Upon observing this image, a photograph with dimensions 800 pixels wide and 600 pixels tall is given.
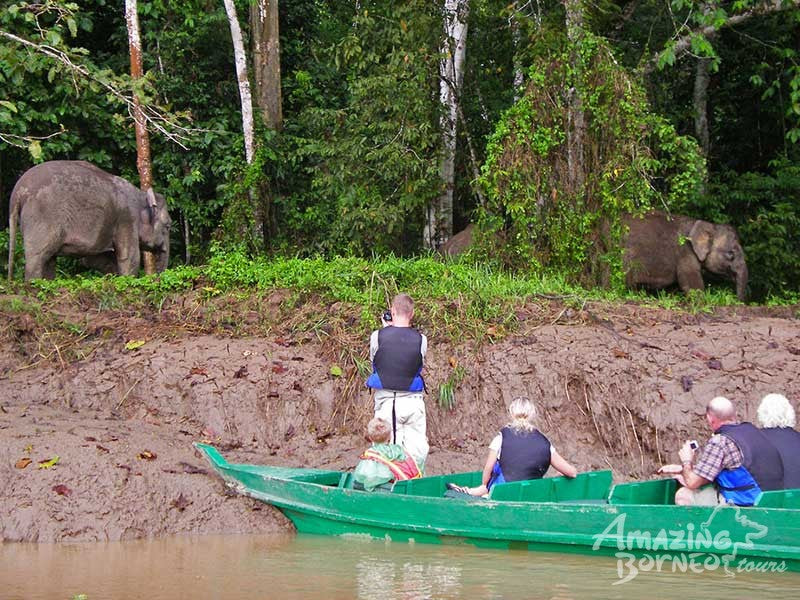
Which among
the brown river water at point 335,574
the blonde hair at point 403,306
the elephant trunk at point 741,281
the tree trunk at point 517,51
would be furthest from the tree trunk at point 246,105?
the brown river water at point 335,574

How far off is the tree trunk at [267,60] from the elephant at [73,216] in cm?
386

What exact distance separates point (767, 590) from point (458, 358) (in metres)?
5.13

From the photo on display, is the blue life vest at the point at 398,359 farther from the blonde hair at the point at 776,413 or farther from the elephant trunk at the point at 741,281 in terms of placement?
the elephant trunk at the point at 741,281

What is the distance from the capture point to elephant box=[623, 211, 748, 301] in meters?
16.3

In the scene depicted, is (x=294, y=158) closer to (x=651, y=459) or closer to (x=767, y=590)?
(x=651, y=459)

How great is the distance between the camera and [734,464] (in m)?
7.73

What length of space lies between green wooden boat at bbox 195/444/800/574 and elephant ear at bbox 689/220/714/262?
797cm

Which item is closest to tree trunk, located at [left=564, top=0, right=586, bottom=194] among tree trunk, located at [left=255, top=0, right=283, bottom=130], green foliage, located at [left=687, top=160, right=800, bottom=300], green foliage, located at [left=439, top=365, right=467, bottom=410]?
green foliage, located at [left=687, top=160, right=800, bottom=300]

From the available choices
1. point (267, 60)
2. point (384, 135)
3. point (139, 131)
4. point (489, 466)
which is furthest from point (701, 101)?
point (489, 466)

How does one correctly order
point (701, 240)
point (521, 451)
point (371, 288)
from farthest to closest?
point (701, 240)
point (371, 288)
point (521, 451)

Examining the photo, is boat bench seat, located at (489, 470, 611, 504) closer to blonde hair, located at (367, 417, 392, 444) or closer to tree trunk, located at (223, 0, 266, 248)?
blonde hair, located at (367, 417, 392, 444)

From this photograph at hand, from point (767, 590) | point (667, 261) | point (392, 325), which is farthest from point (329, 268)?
point (767, 590)

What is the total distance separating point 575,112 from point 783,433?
7.33m

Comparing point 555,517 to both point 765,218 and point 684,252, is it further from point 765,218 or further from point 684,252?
point 765,218
